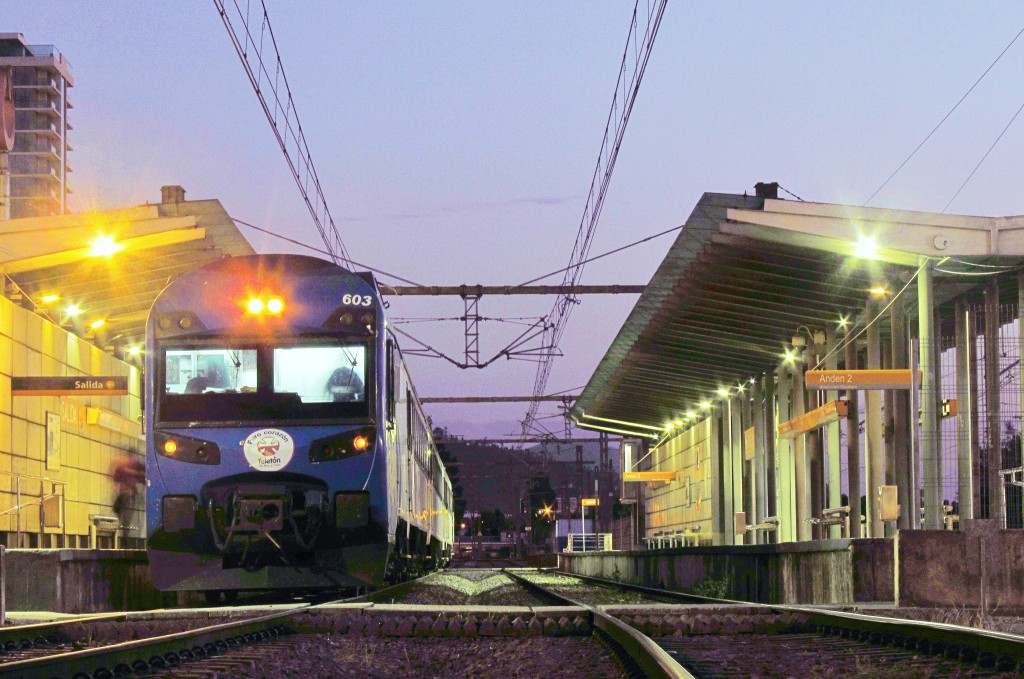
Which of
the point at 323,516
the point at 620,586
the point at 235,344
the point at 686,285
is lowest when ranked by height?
the point at 620,586

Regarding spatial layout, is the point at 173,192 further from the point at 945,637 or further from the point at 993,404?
the point at 945,637

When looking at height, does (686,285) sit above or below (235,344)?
above

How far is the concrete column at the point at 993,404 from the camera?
23.9m

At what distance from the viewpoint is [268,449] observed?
14.4 m

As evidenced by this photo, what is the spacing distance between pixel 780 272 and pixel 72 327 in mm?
13226

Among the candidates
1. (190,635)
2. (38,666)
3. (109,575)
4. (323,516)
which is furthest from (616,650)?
(109,575)

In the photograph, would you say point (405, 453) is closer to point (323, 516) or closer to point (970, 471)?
point (323, 516)

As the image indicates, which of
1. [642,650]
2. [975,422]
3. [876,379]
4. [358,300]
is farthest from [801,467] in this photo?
[642,650]

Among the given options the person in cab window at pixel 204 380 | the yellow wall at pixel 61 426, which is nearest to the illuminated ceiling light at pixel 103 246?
the yellow wall at pixel 61 426

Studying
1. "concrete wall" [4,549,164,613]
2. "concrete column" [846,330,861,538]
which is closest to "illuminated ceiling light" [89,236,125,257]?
"concrete wall" [4,549,164,613]

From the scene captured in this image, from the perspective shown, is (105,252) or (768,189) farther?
(768,189)

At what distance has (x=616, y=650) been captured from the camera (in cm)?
805

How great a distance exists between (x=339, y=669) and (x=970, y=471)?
60.9 feet

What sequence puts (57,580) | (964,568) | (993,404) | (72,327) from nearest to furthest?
(964,568)
(57,580)
(993,404)
(72,327)
